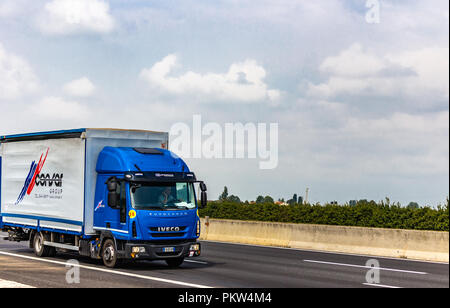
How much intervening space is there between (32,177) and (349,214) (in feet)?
40.3

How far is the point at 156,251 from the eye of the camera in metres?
17.1

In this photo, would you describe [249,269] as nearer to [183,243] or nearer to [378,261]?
[183,243]

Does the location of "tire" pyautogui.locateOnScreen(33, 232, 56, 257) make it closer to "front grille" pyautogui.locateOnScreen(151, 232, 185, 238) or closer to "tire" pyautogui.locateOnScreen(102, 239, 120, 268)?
"tire" pyautogui.locateOnScreen(102, 239, 120, 268)

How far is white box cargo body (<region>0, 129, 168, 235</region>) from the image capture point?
1809 centimetres

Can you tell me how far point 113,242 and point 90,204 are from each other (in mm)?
1362

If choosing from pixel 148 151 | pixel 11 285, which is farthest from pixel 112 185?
pixel 11 285

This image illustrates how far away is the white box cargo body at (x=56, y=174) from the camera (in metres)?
18.1

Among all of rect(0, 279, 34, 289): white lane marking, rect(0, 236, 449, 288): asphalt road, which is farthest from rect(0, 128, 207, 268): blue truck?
rect(0, 279, 34, 289): white lane marking

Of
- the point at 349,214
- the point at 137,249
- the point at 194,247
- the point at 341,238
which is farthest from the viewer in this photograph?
the point at 349,214

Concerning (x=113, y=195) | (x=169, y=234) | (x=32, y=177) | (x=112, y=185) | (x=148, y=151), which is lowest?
(x=169, y=234)

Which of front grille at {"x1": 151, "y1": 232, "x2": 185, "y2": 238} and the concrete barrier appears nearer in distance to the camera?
front grille at {"x1": 151, "y1": 232, "x2": 185, "y2": 238}

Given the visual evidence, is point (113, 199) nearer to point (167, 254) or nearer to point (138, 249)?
point (138, 249)
